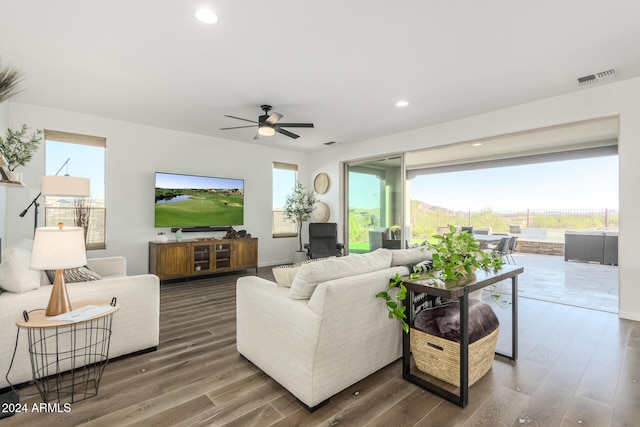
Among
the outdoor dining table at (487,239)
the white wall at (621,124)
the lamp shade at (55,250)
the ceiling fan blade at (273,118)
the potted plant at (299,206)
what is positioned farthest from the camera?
the potted plant at (299,206)

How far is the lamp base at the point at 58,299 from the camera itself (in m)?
1.92

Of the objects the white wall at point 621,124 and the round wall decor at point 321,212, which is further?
the round wall decor at point 321,212

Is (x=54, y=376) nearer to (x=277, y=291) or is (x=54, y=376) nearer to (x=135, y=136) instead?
(x=277, y=291)

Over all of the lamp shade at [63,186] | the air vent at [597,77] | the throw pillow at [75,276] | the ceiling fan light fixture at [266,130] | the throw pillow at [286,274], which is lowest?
the throw pillow at [75,276]

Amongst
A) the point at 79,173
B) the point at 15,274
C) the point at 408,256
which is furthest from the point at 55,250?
the point at 79,173

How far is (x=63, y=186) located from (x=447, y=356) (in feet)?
11.4

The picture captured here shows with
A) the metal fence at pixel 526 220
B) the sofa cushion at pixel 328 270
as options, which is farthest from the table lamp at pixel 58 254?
the metal fence at pixel 526 220

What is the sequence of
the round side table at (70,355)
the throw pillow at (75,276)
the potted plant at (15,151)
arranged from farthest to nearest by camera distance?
the potted plant at (15,151), the throw pillow at (75,276), the round side table at (70,355)

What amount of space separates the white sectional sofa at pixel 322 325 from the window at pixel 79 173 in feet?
12.1

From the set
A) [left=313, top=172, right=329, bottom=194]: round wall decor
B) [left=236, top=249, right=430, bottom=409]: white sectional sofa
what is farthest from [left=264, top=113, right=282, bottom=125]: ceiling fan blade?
[left=313, top=172, right=329, bottom=194]: round wall decor

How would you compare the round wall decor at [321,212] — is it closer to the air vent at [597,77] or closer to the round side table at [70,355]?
the air vent at [597,77]

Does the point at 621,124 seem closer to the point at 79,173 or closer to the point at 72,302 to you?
the point at 72,302

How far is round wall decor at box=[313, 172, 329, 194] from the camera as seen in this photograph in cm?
692

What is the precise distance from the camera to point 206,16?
2.30m
